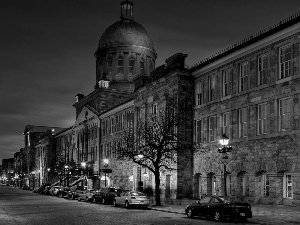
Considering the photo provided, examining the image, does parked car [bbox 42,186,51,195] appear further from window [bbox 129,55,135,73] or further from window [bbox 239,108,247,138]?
window [bbox 239,108,247,138]

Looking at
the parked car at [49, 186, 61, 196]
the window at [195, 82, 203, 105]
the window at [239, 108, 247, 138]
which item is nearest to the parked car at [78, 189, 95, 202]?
the window at [195, 82, 203, 105]

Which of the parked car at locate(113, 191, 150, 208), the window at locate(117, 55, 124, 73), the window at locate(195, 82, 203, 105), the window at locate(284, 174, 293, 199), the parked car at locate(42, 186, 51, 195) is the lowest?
the parked car at locate(42, 186, 51, 195)

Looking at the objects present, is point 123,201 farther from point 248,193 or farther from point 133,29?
point 133,29

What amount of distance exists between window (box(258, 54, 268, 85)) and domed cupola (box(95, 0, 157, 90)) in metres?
47.8

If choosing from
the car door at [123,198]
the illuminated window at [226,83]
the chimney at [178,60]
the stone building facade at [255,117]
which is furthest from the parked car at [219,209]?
the chimney at [178,60]

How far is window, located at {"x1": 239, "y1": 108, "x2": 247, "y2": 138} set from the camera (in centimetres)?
3812

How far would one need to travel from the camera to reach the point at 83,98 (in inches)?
3531

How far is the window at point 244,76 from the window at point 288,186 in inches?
314

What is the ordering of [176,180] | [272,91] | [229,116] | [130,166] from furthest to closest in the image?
[130,166]
[176,180]
[229,116]
[272,91]

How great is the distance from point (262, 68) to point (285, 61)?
248cm

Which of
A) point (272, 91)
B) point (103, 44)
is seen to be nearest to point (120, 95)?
point (103, 44)

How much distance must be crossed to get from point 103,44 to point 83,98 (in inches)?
408

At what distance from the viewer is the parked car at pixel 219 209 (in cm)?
2489

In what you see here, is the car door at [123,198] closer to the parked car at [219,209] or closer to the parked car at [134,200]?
the parked car at [134,200]
